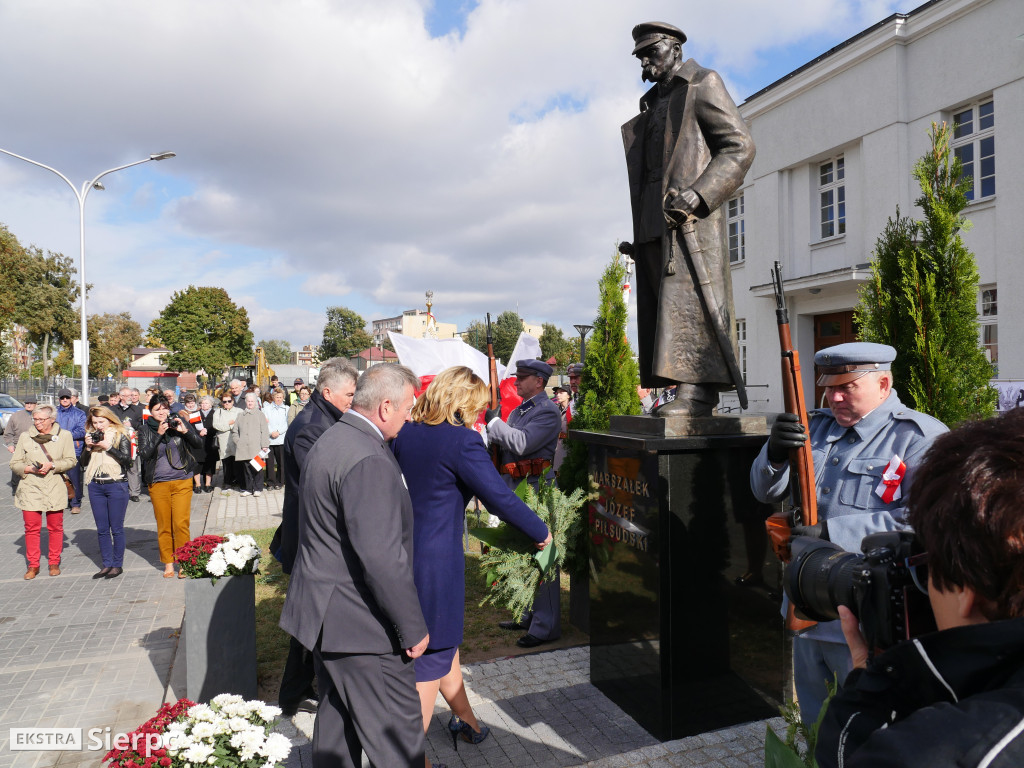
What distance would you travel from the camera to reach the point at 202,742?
2400 millimetres

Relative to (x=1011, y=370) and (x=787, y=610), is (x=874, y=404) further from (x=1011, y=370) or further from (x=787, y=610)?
(x=1011, y=370)

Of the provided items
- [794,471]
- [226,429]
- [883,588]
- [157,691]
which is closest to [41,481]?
[157,691]

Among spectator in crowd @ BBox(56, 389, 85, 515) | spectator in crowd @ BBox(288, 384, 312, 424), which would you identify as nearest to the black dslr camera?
spectator in crowd @ BBox(56, 389, 85, 515)

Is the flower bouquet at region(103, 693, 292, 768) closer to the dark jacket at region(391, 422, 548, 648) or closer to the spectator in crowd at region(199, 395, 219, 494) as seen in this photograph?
the dark jacket at region(391, 422, 548, 648)

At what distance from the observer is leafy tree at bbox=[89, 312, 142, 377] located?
58.1 m

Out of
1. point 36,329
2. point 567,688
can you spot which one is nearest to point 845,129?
point 567,688

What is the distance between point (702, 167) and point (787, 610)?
2315 millimetres

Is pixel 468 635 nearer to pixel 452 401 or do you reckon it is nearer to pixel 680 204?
pixel 452 401

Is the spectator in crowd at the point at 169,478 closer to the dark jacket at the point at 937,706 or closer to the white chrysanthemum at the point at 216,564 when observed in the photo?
the white chrysanthemum at the point at 216,564

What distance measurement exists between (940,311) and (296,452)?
3671mm

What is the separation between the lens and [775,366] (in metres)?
21.0

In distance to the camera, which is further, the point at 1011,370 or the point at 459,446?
the point at 1011,370

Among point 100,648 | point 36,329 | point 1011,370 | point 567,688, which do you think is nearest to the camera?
point 567,688

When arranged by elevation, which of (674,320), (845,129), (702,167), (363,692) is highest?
(845,129)
